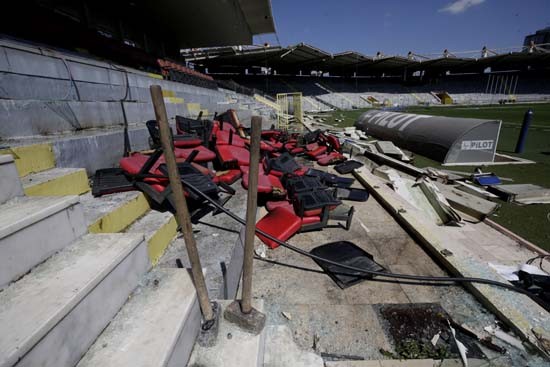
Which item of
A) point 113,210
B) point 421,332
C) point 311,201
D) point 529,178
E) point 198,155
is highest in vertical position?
point 198,155

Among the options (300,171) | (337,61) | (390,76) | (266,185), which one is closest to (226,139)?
(266,185)

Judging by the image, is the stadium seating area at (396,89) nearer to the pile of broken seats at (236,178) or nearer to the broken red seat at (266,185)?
the pile of broken seats at (236,178)

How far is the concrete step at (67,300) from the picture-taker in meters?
0.80

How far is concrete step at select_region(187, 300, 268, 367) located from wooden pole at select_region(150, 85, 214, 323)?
0.44 ft

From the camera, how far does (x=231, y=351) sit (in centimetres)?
119

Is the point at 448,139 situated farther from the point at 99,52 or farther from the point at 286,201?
the point at 99,52

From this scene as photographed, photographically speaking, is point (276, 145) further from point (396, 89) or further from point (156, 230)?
point (396, 89)

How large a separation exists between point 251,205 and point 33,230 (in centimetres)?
108

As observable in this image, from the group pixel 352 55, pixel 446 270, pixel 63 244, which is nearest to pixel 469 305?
pixel 446 270

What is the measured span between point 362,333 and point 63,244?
2071mm

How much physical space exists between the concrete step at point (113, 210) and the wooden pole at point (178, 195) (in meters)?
0.96


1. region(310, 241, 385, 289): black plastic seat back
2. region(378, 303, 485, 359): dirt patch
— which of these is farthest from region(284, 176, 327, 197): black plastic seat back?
region(378, 303, 485, 359): dirt patch

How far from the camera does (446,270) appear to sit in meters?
2.39

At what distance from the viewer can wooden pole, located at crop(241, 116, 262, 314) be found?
3.22 ft
